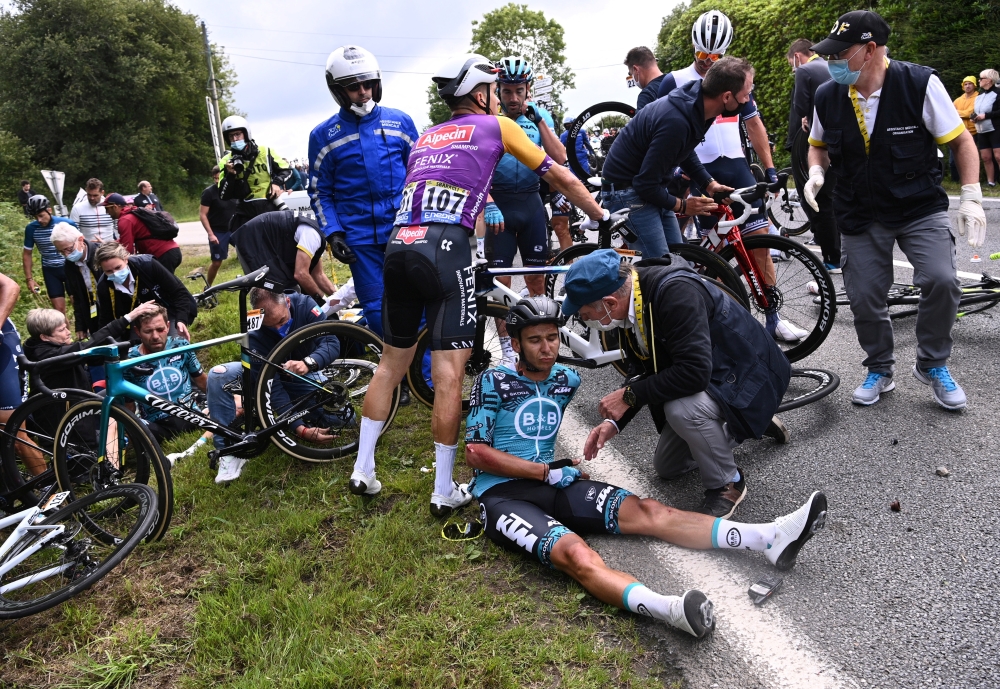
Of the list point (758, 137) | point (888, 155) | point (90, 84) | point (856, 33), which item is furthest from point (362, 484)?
point (90, 84)

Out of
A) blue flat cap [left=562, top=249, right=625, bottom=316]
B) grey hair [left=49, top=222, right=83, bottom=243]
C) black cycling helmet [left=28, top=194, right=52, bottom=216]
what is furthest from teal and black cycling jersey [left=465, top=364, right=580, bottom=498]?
black cycling helmet [left=28, top=194, right=52, bottom=216]

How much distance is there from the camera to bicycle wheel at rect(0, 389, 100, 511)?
4.41m

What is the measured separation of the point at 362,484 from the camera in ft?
12.8

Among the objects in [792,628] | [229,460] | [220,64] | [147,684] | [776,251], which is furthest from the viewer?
[220,64]

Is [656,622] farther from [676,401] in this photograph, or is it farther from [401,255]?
[401,255]

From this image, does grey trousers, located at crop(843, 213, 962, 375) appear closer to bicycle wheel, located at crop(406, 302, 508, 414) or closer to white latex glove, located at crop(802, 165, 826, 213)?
white latex glove, located at crop(802, 165, 826, 213)

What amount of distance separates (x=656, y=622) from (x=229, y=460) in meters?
2.93

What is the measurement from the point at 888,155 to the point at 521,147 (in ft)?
6.89

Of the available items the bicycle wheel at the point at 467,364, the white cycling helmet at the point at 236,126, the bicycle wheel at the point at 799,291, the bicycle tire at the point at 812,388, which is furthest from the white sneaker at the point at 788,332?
the white cycling helmet at the point at 236,126

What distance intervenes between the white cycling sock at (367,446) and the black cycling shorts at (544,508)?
83 centimetres

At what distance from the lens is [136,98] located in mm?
44594

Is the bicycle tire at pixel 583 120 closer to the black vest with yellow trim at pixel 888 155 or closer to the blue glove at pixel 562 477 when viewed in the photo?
the black vest with yellow trim at pixel 888 155

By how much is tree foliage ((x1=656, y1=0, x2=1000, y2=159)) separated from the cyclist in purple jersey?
12.5 metres

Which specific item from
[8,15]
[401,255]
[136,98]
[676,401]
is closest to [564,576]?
[676,401]
